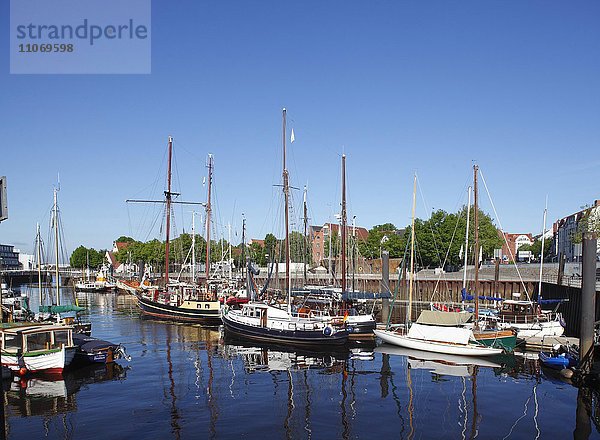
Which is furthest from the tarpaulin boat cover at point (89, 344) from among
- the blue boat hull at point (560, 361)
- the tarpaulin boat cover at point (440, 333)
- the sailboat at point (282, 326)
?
the blue boat hull at point (560, 361)

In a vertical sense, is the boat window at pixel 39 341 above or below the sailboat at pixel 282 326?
above

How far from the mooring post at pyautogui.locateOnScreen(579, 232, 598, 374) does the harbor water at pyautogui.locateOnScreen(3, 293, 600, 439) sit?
2135 millimetres

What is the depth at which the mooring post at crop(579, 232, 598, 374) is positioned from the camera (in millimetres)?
30531

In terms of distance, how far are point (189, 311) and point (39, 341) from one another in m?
30.5

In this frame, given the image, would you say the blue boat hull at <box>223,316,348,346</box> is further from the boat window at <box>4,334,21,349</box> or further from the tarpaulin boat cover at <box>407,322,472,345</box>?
the boat window at <box>4,334,21,349</box>

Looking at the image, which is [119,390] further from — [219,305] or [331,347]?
[219,305]

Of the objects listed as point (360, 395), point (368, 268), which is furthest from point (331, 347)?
point (368, 268)

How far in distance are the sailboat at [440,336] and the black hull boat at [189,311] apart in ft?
77.9

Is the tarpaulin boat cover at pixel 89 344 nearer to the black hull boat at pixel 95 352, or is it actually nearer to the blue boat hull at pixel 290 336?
the black hull boat at pixel 95 352

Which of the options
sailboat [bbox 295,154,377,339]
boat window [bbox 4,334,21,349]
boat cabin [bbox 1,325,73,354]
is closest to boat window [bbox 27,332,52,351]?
boat cabin [bbox 1,325,73,354]

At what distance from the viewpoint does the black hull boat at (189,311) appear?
2430 inches

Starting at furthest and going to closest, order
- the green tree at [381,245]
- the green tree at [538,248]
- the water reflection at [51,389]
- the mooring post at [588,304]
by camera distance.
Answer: the green tree at [538,248] → the green tree at [381,245] → the mooring post at [588,304] → the water reflection at [51,389]

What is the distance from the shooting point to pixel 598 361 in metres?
31.7

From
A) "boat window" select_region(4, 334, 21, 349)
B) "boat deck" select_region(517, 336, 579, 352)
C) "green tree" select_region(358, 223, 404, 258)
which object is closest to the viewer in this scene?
"boat window" select_region(4, 334, 21, 349)
